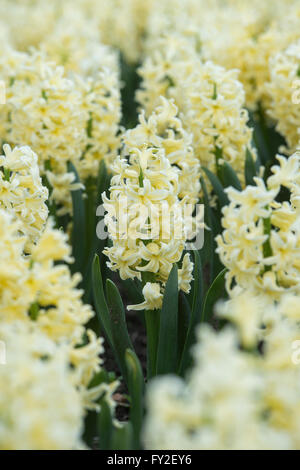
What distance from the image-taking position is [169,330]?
2.30 meters

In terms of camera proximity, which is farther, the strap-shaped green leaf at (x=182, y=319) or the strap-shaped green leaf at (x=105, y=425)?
the strap-shaped green leaf at (x=182, y=319)

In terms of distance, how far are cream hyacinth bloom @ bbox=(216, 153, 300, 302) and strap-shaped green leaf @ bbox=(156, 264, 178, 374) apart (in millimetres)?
285

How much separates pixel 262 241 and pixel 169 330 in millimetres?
610

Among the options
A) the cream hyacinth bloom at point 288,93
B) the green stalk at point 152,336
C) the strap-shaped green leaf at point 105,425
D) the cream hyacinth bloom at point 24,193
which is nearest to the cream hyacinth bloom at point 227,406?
the strap-shaped green leaf at point 105,425

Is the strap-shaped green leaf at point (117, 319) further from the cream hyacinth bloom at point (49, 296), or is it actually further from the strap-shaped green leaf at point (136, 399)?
the cream hyacinth bloom at point (49, 296)

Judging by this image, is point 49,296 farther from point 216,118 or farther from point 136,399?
point 216,118

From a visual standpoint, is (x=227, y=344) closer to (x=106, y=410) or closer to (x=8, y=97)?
(x=106, y=410)

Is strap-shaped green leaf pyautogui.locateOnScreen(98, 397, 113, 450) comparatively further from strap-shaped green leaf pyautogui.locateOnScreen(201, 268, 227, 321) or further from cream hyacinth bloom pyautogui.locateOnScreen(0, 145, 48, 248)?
cream hyacinth bloom pyautogui.locateOnScreen(0, 145, 48, 248)

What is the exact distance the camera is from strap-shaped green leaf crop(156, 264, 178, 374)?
224 centimetres

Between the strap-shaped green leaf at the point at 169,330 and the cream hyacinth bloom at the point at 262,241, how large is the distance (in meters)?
0.28

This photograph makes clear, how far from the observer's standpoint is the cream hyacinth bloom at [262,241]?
187cm

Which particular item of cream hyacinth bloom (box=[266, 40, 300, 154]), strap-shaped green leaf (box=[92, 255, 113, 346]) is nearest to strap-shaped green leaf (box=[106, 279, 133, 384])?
strap-shaped green leaf (box=[92, 255, 113, 346])

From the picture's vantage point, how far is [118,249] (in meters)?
2.23

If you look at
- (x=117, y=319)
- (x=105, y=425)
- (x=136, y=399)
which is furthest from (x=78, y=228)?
(x=105, y=425)
